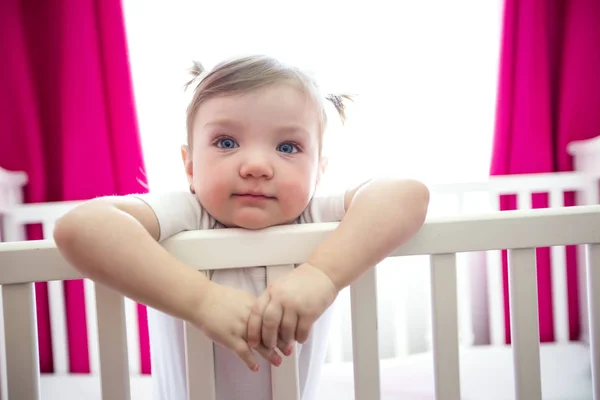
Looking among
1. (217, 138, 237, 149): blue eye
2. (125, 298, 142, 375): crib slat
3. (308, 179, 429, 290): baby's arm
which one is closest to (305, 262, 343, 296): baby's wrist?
(308, 179, 429, 290): baby's arm

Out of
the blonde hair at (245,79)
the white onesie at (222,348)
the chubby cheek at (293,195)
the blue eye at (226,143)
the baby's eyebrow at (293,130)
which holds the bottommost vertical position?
the white onesie at (222,348)

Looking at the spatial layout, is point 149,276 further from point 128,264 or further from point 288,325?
point 288,325

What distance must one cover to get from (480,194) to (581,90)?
1.48 ft

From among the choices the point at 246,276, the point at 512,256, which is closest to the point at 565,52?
the point at 512,256

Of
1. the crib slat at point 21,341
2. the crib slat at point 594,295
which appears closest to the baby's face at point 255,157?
the crib slat at point 21,341

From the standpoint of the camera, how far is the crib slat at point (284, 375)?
0.46 meters

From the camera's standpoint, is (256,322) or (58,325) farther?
(58,325)

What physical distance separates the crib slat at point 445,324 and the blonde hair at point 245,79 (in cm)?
27

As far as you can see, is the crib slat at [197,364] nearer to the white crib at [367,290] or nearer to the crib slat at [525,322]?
the white crib at [367,290]

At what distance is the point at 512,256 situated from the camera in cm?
49

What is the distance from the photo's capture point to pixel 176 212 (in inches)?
21.2

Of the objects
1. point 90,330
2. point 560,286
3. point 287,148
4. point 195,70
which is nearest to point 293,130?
point 287,148

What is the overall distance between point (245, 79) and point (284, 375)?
36 centimetres

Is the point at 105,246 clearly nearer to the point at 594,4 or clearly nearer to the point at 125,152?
the point at 125,152
